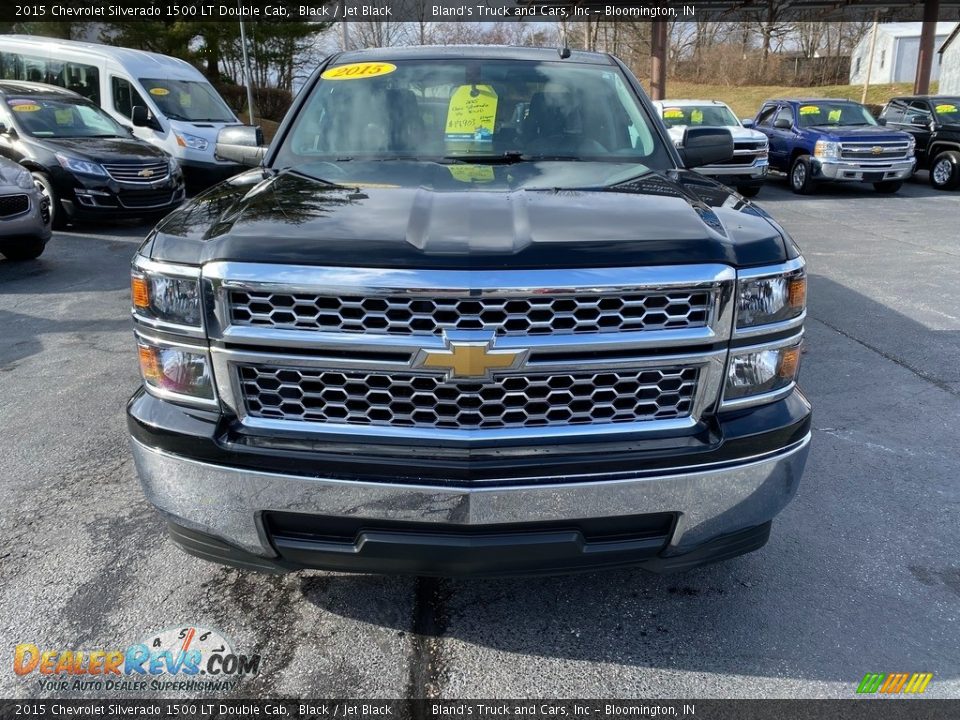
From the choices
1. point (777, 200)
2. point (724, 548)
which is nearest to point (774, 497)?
point (724, 548)

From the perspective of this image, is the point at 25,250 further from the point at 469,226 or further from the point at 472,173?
the point at 469,226

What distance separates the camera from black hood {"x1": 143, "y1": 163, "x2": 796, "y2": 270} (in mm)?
2068

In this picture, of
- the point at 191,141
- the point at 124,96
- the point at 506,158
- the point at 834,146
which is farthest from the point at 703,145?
the point at 124,96

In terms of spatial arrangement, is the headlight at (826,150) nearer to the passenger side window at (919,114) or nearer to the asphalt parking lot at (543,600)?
the passenger side window at (919,114)

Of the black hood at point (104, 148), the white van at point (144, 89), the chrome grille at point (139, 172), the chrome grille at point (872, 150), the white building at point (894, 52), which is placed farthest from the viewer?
the white building at point (894, 52)

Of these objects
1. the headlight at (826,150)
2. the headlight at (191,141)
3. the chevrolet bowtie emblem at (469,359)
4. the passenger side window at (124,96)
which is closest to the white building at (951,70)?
the headlight at (826,150)

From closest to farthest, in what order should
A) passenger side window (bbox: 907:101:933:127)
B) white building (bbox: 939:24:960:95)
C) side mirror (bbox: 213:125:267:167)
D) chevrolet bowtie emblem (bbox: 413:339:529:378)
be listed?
chevrolet bowtie emblem (bbox: 413:339:529:378), side mirror (bbox: 213:125:267:167), passenger side window (bbox: 907:101:933:127), white building (bbox: 939:24:960:95)

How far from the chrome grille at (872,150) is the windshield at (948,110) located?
7.56ft

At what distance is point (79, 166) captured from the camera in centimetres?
996

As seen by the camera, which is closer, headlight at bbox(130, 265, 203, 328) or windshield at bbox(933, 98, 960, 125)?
headlight at bbox(130, 265, 203, 328)

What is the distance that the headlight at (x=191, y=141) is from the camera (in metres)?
13.3

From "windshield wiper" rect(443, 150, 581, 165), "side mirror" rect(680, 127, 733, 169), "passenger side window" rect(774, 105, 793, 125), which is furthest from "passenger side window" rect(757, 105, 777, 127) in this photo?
"windshield wiper" rect(443, 150, 581, 165)

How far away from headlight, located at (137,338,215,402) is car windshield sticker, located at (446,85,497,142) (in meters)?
1.69

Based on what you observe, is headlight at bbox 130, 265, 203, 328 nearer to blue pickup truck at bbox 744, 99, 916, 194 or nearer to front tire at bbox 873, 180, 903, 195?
blue pickup truck at bbox 744, 99, 916, 194
